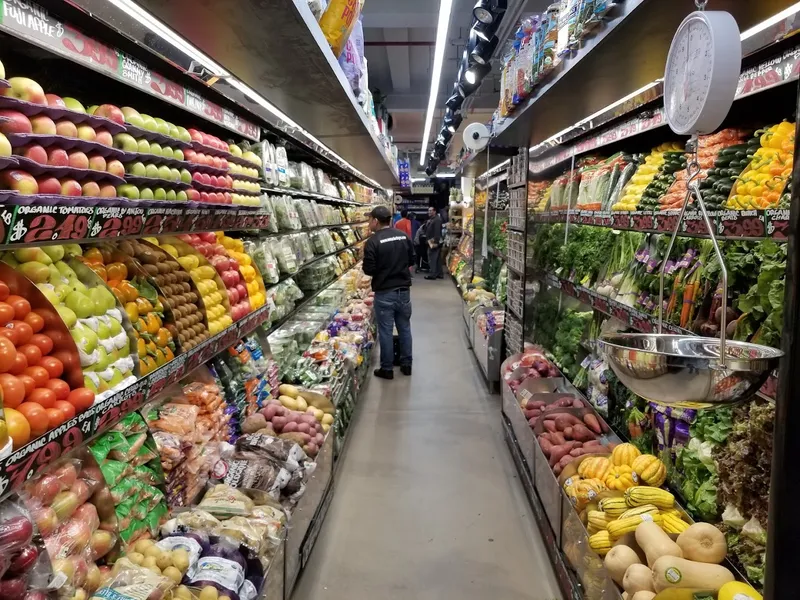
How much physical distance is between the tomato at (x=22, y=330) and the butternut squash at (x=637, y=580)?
1.95m

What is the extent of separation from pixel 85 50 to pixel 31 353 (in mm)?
860

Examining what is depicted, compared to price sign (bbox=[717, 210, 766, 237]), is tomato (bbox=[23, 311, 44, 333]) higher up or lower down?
lower down

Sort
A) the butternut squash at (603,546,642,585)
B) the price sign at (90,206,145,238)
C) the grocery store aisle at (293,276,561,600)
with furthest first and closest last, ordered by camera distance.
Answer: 1. the grocery store aisle at (293,276,561,600)
2. the butternut squash at (603,546,642,585)
3. the price sign at (90,206,145,238)

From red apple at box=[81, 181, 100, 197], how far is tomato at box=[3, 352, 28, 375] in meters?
0.50

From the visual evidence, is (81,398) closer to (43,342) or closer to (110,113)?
(43,342)

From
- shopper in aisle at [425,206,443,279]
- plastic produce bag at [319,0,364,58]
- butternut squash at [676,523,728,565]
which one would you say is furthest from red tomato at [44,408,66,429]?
shopper in aisle at [425,206,443,279]

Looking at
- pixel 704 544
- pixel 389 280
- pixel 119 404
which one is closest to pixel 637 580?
pixel 704 544

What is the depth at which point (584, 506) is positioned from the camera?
268cm

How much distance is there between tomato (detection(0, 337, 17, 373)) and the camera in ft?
4.80

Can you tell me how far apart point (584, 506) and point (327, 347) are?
2.78 m

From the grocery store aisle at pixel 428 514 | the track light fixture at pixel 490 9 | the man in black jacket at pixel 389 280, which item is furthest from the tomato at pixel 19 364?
the track light fixture at pixel 490 9

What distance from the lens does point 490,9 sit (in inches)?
214

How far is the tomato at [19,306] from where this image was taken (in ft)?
5.31

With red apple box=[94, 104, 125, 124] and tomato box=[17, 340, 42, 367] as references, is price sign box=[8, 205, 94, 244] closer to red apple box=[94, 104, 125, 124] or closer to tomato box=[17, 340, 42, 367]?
tomato box=[17, 340, 42, 367]
